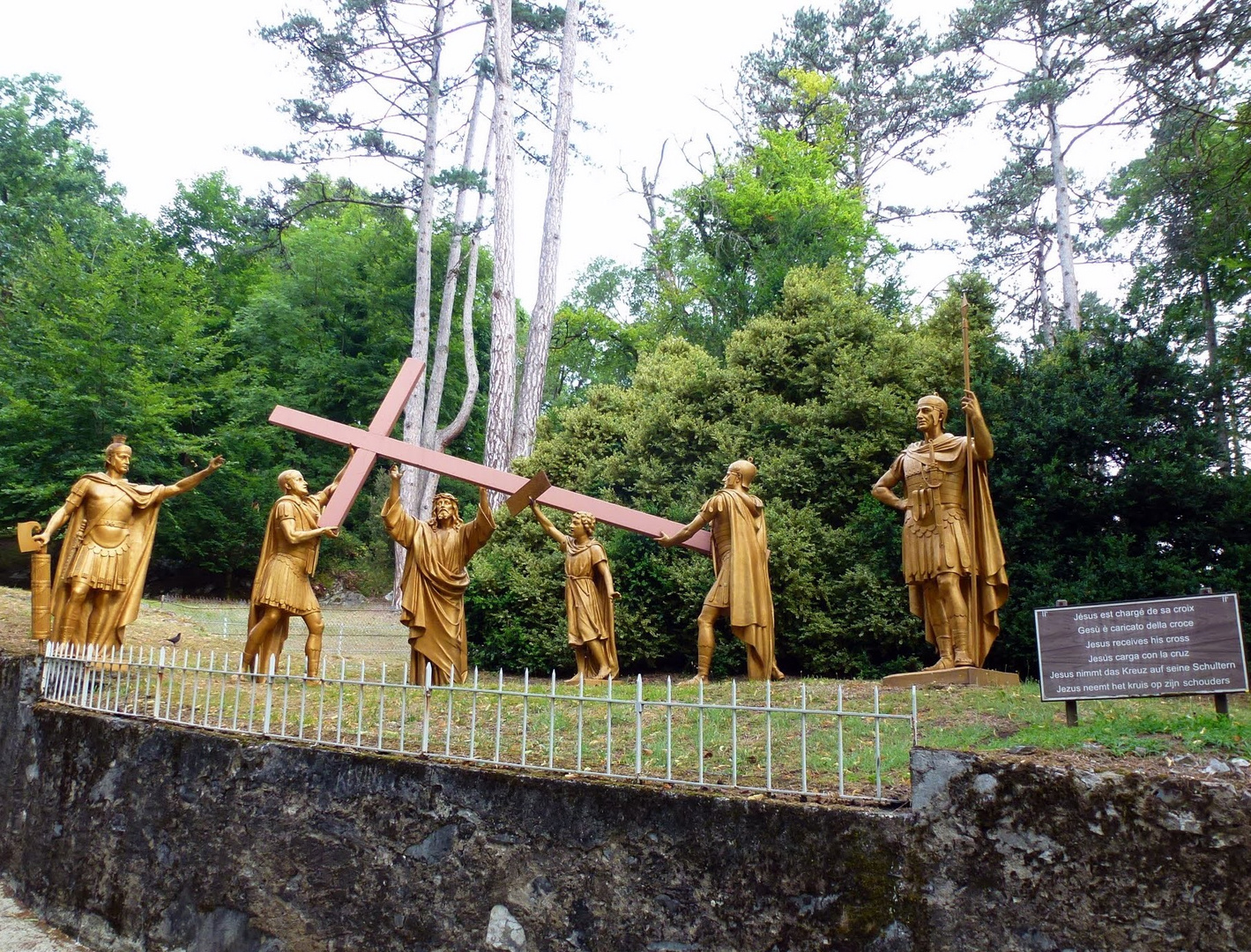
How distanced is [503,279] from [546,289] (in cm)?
88

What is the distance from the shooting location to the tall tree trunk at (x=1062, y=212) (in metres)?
21.5

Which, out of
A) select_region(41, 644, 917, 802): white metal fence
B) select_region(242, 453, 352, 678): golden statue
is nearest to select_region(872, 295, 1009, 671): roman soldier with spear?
select_region(41, 644, 917, 802): white metal fence

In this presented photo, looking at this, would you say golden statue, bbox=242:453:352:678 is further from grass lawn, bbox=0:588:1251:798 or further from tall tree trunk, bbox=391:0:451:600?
tall tree trunk, bbox=391:0:451:600

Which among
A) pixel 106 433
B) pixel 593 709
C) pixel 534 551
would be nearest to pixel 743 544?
pixel 593 709

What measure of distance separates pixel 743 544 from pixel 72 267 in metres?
19.4

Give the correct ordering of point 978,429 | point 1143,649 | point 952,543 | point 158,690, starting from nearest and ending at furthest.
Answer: point 1143,649 < point 158,690 < point 978,429 < point 952,543

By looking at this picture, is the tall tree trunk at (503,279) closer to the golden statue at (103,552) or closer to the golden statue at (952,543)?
the golden statue at (103,552)

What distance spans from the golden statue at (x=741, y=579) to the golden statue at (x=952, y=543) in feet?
4.72

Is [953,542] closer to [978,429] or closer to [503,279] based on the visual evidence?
[978,429]

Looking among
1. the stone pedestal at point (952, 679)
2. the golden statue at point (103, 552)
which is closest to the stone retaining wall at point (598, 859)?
the golden statue at point (103, 552)

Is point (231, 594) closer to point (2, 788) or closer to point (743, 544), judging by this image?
point (2, 788)

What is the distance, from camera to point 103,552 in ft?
31.1

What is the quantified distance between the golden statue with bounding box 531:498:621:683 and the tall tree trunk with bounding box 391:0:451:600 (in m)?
11.1

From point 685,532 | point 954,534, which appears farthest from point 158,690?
point 954,534
